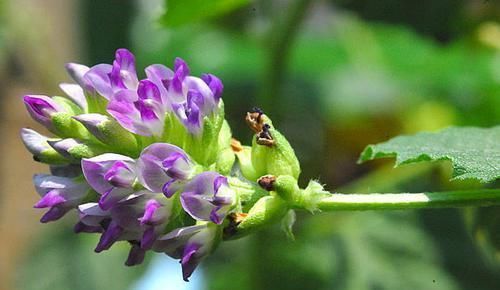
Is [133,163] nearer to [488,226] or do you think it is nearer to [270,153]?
[270,153]

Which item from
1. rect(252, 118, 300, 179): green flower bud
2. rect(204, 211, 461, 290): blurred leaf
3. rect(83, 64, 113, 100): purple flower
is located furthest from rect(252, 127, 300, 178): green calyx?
rect(204, 211, 461, 290): blurred leaf

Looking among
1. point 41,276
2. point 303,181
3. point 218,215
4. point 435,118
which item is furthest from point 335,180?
point 218,215

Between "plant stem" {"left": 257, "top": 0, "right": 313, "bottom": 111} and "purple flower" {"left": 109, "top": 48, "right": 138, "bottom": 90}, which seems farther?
"plant stem" {"left": 257, "top": 0, "right": 313, "bottom": 111}

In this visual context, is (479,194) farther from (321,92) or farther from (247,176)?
(321,92)

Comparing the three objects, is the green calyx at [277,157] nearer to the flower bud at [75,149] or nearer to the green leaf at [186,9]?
the flower bud at [75,149]

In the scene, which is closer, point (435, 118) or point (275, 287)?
point (275, 287)

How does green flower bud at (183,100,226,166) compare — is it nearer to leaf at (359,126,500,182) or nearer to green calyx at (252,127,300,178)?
green calyx at (252,127,300,178)

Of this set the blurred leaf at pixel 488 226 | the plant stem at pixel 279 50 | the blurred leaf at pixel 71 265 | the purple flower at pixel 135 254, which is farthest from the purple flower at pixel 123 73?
the blurred leaf at pixel 71 265
